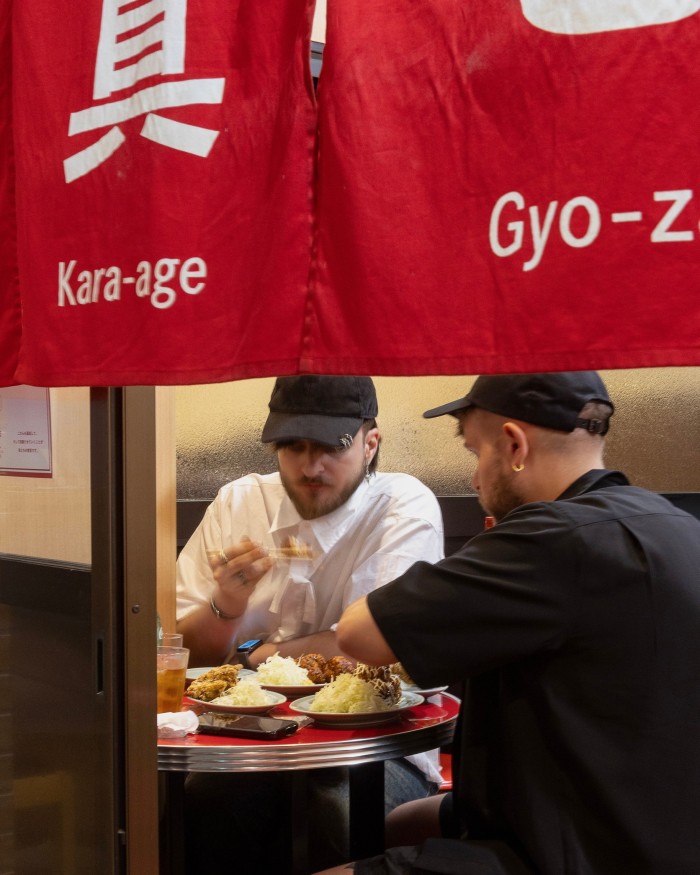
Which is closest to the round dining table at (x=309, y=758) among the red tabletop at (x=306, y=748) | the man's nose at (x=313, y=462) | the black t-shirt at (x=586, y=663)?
the red tabletop at (x=306, y=748)

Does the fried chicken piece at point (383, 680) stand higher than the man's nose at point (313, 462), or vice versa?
the man's nose at point (313, 462)

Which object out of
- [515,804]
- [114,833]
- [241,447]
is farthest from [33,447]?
[241,447]

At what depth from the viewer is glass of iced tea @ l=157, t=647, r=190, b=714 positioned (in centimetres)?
266

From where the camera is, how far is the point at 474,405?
2.44 m

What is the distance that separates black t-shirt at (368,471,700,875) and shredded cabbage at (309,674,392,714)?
0.56m

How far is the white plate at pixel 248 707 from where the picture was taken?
105 inches

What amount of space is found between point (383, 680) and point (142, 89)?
1625 mm

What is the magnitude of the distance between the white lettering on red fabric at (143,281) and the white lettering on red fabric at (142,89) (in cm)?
19

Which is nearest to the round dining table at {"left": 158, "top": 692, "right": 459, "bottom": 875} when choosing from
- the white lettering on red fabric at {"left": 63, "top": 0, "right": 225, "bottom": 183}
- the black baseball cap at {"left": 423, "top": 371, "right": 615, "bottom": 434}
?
the black baseball cap at {"left": 423, "top": 371, "right": 615, "bottom": 434}

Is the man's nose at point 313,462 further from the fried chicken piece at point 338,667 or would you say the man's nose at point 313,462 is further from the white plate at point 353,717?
the white plate at point 353,717

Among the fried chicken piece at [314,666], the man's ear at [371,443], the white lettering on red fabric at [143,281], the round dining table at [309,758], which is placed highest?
the white lettering on red fabric at [143,281]

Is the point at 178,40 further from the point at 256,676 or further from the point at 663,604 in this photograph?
the point at 256,676

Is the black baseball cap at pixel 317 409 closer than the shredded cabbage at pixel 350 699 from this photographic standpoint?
No

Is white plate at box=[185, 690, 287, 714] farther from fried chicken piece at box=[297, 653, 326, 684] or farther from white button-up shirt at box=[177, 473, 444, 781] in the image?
white button-up shirt at box=[177, 473, 444, 781]
